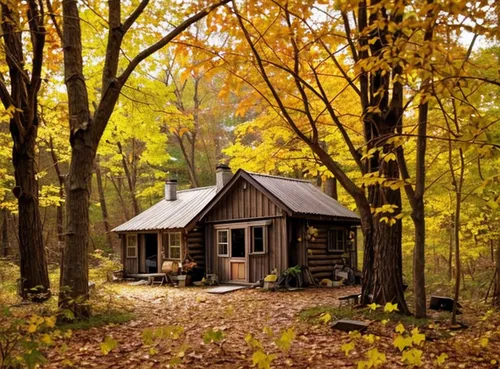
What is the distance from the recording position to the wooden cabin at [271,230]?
15.8m

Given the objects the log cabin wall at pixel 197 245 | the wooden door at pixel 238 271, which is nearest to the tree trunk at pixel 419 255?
the wooden door at pixel 238 271

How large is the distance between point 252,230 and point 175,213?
15.4 feet

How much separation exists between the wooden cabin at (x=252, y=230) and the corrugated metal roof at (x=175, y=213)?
0.07m

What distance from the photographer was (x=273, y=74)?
10.2 m

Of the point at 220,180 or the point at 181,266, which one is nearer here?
the point at 181,266

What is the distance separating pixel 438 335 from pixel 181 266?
12.5 m

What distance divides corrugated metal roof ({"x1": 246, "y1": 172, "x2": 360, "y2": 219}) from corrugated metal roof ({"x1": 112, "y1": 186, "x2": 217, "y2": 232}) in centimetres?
342

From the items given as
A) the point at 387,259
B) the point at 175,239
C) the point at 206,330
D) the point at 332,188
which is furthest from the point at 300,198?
the point at 206,330

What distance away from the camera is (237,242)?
1764 centimetres


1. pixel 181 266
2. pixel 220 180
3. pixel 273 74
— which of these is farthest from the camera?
pixel 220 180

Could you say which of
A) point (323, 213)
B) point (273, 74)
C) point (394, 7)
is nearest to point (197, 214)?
point (323, 213)

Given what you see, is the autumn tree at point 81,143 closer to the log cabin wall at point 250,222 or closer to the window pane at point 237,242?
the log cabin wall at point 250,222

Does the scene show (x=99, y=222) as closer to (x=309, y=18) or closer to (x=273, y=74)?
(x=273, y=74)

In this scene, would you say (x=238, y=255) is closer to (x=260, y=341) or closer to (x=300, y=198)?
(x=300, y=198)
